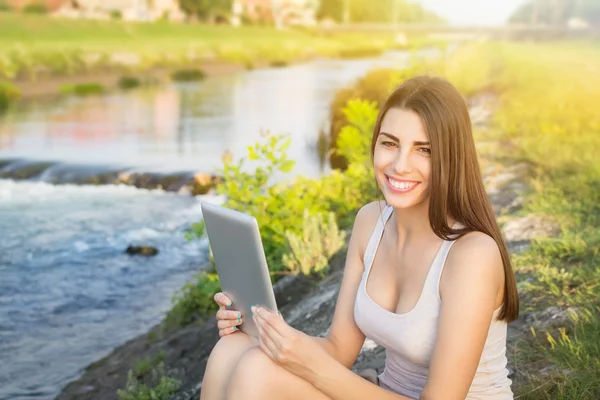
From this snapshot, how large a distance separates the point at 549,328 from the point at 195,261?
15.1 ft

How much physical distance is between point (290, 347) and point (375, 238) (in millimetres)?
454

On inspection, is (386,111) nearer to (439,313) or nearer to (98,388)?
(439,313)

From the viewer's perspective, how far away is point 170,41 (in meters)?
40.4

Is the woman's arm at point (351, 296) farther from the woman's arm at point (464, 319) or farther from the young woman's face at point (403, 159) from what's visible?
the woman's arm at point (464, 319)

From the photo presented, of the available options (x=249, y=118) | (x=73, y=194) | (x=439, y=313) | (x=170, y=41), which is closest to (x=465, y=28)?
(x=170, y=41)

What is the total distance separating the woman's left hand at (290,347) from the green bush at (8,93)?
57.8ft

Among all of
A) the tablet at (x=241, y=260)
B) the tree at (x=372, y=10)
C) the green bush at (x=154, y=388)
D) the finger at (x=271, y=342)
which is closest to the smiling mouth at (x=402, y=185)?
the tablet at (x=241, y=260)

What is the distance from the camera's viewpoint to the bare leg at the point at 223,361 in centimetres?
207

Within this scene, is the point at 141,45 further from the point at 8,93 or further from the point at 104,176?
the point at 104,176

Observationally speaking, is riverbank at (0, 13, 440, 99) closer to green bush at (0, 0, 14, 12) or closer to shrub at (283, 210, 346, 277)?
green bush at (0, 0, 14, 12)

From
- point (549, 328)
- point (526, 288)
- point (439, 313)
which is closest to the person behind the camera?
point (439, 313)

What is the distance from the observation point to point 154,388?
3764mm

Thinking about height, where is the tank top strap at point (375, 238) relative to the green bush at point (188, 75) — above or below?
above

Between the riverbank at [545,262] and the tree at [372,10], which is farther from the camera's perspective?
the tree at [372,10]
